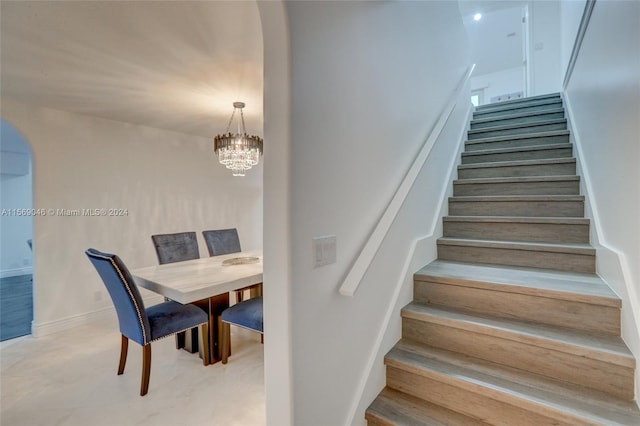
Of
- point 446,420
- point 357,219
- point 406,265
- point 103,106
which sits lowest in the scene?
point 446,420

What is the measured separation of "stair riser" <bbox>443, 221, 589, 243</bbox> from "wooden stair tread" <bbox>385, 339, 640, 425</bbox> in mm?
1012

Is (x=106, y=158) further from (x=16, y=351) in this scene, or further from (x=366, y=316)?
(x=366, y=316)

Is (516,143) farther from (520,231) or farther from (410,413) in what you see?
(410,413)

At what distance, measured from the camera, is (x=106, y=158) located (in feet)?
11.2

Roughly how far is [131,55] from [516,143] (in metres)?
3.34

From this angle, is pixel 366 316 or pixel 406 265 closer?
pixel 366 316

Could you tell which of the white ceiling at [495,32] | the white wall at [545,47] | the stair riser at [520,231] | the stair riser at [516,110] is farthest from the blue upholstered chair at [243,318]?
the white wall at [545,47]

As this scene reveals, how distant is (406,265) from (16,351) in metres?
3.52

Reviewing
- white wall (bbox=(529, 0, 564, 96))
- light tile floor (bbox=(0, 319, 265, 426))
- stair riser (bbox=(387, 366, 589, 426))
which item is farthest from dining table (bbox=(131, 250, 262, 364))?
white wall (bbox=(529, 0, 564, 96))

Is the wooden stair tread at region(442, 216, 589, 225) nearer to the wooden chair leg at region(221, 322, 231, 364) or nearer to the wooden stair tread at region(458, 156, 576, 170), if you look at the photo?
the wooden stair tread at region(458, 156, 576, 170)

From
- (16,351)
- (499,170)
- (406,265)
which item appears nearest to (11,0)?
(406,265)

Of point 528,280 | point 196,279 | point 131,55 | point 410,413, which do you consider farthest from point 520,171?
point 131,55

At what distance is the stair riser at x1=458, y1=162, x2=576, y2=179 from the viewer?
7.48ft

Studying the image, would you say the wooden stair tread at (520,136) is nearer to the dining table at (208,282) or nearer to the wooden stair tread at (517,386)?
the wooden stair tread at (517,386)
